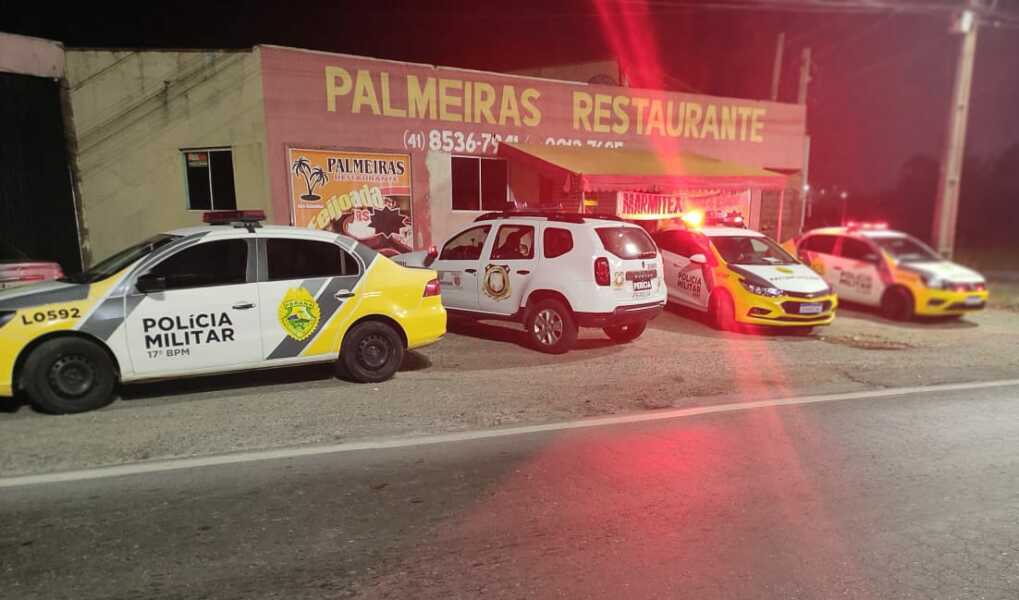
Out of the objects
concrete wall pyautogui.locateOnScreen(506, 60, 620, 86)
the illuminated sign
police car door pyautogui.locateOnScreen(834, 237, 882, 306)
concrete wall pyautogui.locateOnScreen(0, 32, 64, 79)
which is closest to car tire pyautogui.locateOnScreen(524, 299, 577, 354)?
the illuminated sign

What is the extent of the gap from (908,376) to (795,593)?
5.61 metres

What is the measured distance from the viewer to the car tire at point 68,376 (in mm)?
5668

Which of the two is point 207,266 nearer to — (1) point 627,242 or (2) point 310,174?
(1) point 627,242

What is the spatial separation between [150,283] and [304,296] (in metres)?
1.37

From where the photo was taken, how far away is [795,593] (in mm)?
3162

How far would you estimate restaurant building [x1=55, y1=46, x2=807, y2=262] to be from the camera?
11586 millimetres

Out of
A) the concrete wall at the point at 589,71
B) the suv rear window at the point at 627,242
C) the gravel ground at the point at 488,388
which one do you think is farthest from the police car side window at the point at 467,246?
the concrete wall at the point at 589,71

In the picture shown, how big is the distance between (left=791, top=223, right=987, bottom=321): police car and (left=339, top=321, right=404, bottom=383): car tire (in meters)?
9.30

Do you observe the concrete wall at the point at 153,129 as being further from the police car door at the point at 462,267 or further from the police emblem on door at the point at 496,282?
the police emblem on door at the point at 496,282

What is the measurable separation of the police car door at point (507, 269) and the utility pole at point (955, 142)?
1086cm

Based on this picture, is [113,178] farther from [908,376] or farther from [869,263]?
[869,263]

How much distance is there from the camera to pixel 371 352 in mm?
7027

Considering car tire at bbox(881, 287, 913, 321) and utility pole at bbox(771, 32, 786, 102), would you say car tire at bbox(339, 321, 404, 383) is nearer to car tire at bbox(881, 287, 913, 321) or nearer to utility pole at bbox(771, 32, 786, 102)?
car tire at bbox(881, 287, 913, 321)

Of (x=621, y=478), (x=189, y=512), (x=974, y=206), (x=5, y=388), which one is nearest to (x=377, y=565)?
(x=189, y=512)
